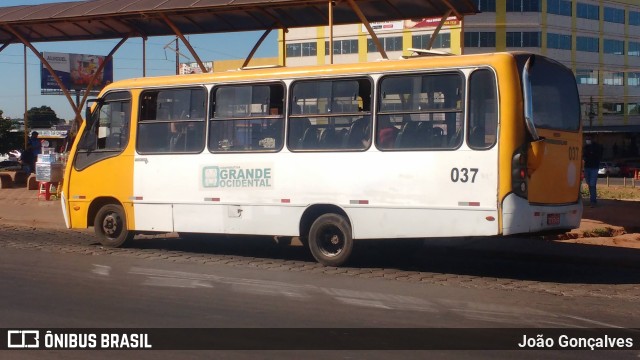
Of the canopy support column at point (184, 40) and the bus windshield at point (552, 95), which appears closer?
the bus windshield at point (552, 95)

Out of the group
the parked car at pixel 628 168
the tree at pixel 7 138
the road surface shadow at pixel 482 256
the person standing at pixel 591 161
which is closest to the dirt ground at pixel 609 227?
the road surface shadow at pixel 482 256

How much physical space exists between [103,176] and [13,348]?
729 cm

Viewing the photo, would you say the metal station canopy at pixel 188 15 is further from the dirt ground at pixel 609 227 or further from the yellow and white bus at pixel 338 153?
the dirt ground at pixel 609 227

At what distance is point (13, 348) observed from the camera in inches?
278

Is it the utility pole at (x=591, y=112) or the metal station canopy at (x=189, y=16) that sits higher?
the utility pole at (x=591, y=112)

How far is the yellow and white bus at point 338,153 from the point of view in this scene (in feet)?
34.3

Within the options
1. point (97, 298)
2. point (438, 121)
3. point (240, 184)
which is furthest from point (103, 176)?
point (438, 121)

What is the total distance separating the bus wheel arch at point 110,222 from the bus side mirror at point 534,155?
7097 millimetres

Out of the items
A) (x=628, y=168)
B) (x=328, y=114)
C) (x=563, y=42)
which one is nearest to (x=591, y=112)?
(x=563, y=42)

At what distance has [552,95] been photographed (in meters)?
11.1

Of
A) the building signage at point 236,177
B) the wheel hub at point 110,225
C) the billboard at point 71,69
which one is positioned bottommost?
the wheel hub at point 110,225

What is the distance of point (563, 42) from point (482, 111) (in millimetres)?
68572

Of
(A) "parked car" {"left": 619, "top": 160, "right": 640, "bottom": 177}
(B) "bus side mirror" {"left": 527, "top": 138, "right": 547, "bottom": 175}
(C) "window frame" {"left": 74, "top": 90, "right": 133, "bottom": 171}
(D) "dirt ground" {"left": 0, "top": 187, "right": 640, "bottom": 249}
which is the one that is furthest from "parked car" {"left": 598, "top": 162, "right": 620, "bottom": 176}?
(B) "bus side mirror" {"left": 527, "top": 138, "right": 547, "bottom": 175}

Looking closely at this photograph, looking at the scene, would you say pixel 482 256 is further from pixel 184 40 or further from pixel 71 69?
pixel 71 69
